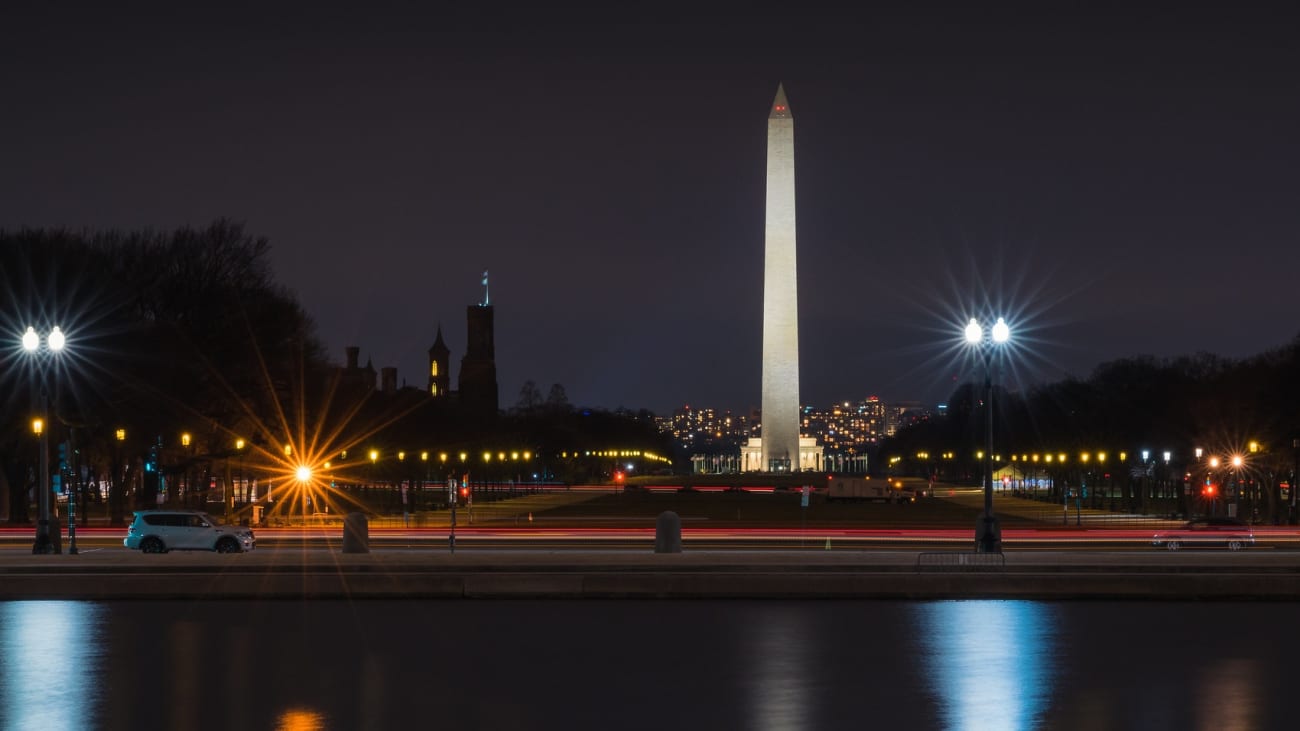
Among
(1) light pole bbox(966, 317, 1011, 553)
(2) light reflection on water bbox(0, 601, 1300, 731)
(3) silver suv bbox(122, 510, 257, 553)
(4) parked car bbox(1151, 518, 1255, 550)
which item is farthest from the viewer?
(4) parked car bbox(1151, 518, 1255, 550)

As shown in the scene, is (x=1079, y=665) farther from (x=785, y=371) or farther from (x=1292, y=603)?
(x=785, y=371)

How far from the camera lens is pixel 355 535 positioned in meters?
35.8

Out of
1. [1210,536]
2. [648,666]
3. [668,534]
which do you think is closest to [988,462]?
[668,534]

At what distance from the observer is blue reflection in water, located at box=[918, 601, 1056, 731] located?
50.3ft

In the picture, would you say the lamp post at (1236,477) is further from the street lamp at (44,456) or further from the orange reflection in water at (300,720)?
the orange reflection in water at (300,720)

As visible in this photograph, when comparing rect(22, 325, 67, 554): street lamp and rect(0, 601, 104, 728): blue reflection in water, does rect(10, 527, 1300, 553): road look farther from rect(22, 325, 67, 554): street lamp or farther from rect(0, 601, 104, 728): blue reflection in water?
rect(0, 601, 104, 728): blue reflection in water

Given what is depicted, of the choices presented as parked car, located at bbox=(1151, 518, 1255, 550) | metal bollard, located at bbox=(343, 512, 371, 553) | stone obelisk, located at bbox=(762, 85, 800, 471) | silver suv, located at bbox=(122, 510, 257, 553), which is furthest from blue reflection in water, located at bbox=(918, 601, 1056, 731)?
stone obelisk, located at bbox=(762, 85, 800, 471)

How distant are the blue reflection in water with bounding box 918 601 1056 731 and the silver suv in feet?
67.0

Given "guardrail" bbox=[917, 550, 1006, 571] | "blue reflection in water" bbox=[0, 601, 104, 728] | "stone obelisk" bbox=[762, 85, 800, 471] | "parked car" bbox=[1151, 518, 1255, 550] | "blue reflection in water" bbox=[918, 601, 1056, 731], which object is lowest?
"blue reflection in water" bbox=[918, 601, 1056, 731]

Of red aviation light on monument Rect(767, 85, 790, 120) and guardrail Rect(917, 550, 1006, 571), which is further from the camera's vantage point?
red aviation light on monument Rect(767, 85, 790, 120)

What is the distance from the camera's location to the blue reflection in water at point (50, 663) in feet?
50.5

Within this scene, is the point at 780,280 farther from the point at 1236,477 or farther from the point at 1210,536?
the point at 1210,536

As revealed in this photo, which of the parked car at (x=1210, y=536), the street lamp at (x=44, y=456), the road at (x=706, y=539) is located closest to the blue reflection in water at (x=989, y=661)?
the road at (x=706, y=539)

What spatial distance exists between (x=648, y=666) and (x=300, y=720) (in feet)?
16.3
